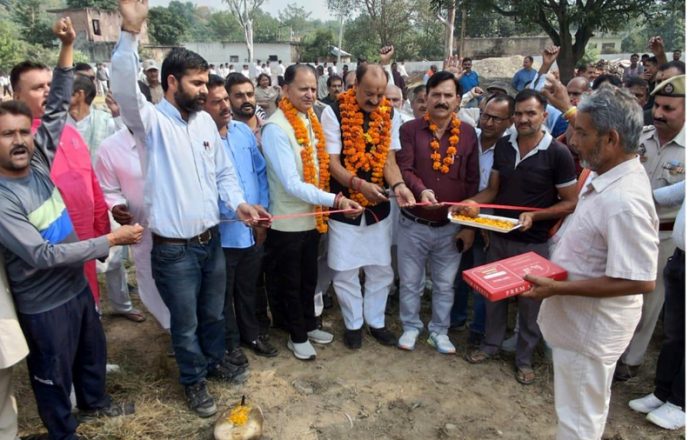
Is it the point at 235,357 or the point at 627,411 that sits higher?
the point at 235,357

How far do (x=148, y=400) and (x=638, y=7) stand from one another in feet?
67.8

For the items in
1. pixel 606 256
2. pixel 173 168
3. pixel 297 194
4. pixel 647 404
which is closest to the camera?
pixel 606 256

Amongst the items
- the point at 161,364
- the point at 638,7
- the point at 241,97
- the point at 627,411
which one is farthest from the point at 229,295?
the point at 638,7

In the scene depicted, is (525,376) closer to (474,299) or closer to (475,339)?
(475,339)

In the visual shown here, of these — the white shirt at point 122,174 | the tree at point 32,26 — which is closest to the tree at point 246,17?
the tree at point 32,26

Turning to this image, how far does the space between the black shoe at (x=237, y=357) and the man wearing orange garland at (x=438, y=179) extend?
1.39m

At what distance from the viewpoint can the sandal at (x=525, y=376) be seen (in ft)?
12.8

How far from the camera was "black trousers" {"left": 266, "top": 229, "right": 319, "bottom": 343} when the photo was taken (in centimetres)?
399

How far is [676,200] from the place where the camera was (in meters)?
3.33

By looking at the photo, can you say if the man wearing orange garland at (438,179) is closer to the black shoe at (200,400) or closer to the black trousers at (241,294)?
the black trousers at (241,294)

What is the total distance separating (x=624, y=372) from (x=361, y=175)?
2.68 metres

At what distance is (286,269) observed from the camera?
159 inches

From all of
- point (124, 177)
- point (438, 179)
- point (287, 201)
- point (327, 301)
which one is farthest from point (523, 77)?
point (124, 177)

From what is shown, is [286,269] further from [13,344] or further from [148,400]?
[13,344]
